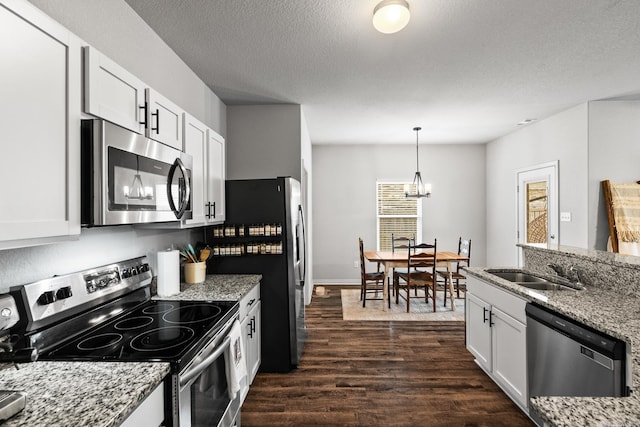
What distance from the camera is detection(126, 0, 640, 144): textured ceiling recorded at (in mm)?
2193

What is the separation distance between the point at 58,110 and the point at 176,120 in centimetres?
101

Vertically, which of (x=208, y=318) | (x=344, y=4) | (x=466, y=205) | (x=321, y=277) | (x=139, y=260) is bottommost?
(x=321, y=277)

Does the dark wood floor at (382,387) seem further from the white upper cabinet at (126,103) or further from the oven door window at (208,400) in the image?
the white upper cabinet at (126,103)

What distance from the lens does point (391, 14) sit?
2027mm

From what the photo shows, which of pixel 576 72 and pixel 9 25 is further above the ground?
pixel 576 72

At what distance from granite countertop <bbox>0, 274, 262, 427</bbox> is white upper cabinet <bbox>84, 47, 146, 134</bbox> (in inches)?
37.2

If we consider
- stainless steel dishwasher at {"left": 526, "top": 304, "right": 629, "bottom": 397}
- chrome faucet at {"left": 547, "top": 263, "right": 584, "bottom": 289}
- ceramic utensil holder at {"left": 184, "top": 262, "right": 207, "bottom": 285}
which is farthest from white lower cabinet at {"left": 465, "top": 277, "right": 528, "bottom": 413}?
ceramic utensil holder at {"left": 184, "top": 262, "right": 207, "bottom": 285}

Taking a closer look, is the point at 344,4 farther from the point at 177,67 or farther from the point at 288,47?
the point at 177,67

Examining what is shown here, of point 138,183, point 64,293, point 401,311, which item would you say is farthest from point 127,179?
point 401,311

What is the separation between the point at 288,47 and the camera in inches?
105

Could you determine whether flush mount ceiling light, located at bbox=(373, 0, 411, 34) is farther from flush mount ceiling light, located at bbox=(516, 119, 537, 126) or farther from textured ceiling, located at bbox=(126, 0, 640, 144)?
flush mount ceiling light, located at bbox=(516, 119, 537, 126)

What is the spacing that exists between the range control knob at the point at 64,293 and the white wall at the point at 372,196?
517 centimetres

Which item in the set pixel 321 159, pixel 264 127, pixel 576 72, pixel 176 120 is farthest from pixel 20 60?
pixel 321 159

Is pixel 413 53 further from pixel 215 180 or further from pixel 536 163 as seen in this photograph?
pixel 536 163
